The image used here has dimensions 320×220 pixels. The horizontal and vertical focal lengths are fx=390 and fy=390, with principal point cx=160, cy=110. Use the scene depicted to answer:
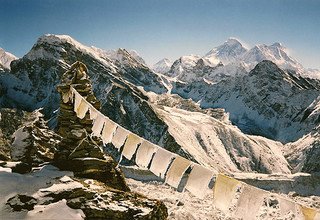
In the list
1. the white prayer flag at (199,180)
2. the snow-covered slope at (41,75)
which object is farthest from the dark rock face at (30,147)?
the snow-covered slope at (41,75)

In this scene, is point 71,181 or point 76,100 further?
point 76,100

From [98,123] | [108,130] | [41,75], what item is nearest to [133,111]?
[41,75]

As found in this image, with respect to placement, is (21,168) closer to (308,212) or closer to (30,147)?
(30,147)

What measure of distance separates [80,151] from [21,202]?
18.9ft

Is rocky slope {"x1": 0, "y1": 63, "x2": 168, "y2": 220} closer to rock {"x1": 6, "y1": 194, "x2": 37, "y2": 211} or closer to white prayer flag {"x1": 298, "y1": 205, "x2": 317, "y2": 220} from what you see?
rock {"x1": 6, "y1": 194, "x2": 37, "y2": 211}

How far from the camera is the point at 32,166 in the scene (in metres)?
26.3

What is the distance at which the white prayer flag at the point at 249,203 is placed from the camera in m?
13.4

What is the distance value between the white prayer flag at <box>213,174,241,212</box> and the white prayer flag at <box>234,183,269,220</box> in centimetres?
57

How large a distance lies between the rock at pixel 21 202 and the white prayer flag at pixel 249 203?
13.3m

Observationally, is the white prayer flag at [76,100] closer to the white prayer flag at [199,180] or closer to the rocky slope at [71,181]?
the rocky slope at [71,181]

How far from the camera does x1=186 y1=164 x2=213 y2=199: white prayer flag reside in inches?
589

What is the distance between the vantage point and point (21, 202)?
22.2 meters

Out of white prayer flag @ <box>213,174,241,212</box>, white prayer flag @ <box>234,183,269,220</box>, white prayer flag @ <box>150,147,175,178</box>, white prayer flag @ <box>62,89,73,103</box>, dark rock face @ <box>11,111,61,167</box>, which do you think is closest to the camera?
white prayer flag @ <box>234,183,269,220</box>

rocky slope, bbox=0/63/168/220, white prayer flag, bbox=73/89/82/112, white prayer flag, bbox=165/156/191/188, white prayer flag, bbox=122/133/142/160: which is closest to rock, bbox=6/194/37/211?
rocky slope, bbox=0/63/168/220
